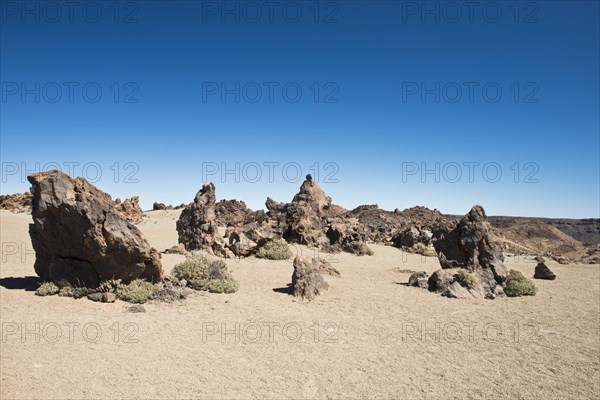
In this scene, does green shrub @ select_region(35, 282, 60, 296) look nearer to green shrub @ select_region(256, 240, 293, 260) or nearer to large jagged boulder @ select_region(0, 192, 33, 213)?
green shrub @ select_region(256, 240, 293, 260)

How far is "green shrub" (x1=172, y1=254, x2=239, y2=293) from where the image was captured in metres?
13.4

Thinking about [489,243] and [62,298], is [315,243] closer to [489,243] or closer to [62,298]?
[489,243]

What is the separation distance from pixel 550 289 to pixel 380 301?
372 inches

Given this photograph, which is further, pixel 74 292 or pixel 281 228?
pixel 281 228

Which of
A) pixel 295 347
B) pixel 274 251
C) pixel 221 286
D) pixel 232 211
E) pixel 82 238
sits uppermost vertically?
pixel 232 211

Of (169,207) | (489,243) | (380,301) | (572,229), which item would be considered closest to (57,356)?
(380,301)

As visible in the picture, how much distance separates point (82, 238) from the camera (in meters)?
11.8

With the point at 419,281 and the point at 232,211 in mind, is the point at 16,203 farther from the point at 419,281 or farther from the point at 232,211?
the point at 419,281

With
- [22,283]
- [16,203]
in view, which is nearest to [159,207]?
[16,203]

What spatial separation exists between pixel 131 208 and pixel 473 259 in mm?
33089

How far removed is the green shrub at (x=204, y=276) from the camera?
44.0 feet

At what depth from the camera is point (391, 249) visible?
29375 millimetres

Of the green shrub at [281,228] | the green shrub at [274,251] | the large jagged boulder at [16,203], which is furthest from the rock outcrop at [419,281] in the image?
the large jagged boulder at [16,203]

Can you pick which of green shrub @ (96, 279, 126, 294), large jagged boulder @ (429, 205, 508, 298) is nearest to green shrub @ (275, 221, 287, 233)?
large jagged boulder @ (429, 205, 508, 298)
